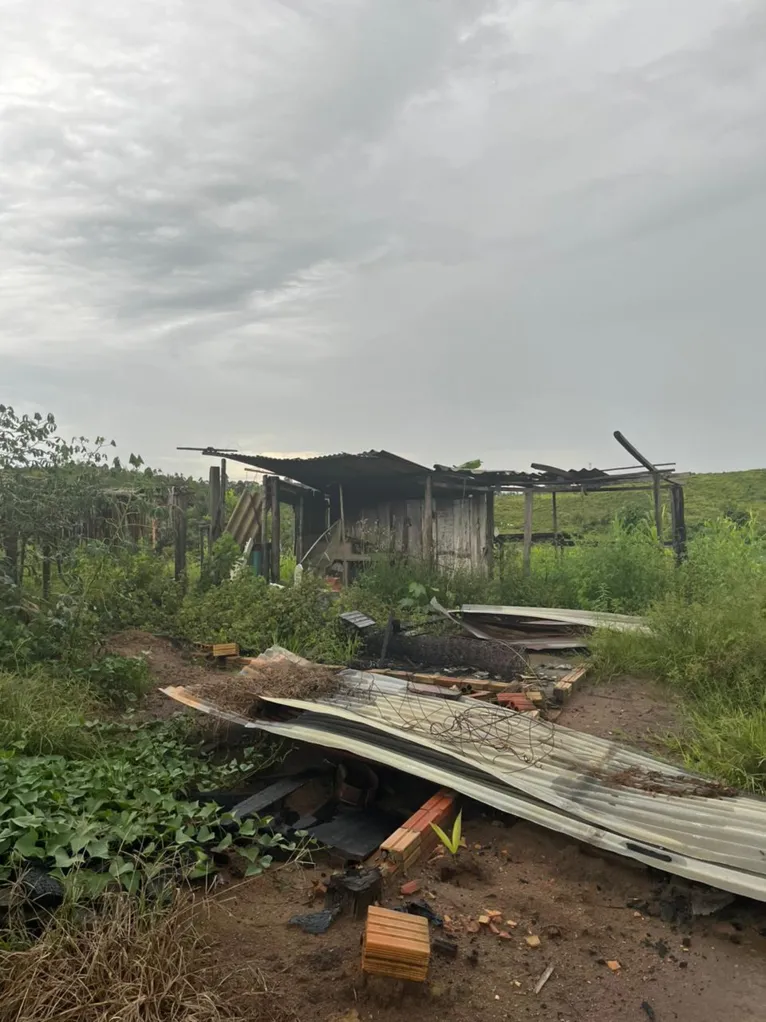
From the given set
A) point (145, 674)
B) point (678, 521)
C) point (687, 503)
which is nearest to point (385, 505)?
point (678, 521)

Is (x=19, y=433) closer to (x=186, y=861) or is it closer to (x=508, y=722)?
(x=186, y=861)

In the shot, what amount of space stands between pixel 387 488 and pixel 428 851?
9.79 metres

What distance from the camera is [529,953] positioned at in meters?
2.56

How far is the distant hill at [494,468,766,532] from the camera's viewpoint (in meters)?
22.6

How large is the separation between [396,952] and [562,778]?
174 centimetres

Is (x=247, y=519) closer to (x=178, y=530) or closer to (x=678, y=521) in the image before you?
(x=178, y=530)

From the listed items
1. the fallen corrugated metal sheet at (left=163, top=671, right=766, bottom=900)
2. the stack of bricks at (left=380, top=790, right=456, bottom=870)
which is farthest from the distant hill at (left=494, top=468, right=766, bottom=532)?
the stack of bricks at (left=380, top=790, right=456, bottom=870)

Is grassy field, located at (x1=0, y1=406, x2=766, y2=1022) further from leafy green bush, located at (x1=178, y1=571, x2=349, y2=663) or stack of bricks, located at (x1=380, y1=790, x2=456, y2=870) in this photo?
stack of bricks, located at (x1=380, y1=790, x2=456, y2=870)

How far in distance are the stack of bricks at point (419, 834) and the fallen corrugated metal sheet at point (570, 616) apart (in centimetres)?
364

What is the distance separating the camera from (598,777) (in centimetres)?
372

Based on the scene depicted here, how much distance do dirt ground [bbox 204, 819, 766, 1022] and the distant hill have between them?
1817 centimetres

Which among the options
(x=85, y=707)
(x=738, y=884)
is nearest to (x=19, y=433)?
(x=85, y=707)

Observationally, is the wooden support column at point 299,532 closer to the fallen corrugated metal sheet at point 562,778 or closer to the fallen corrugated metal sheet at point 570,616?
the fallen corrugated metal sheet at point 570,616

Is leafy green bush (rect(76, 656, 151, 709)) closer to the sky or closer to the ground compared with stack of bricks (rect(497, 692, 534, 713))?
closer to the sky
